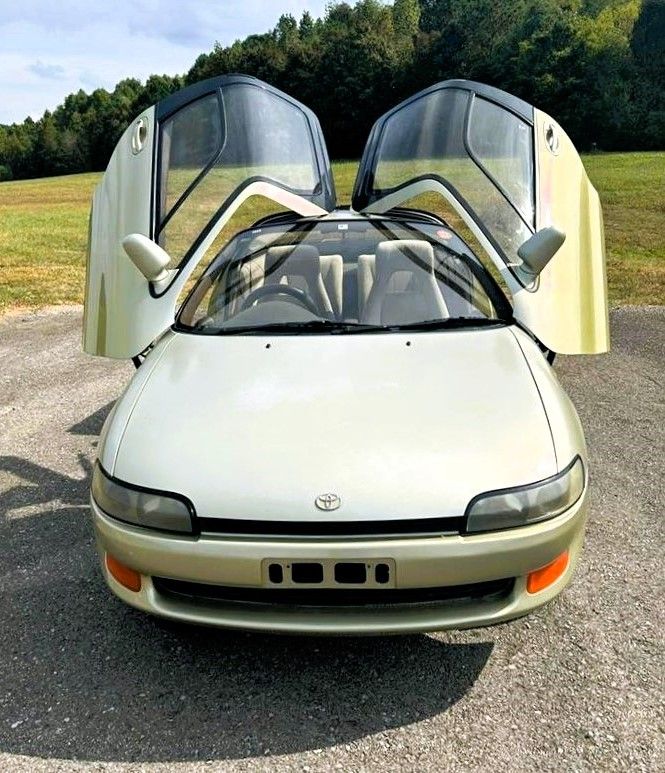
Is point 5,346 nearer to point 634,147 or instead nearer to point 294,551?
point 294,551

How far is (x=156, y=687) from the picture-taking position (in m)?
2.26

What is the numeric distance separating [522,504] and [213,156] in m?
2.31

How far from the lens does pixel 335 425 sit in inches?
88.0

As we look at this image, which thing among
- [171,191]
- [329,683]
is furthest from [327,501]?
[171,191]

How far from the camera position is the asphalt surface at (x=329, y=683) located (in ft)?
6.53

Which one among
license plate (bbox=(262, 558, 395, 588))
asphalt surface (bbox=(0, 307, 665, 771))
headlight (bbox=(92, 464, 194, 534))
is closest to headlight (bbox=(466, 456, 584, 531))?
license plate (bbox=(262, 558, 395, 588))

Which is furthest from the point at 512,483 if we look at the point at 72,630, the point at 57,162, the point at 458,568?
the point at 57,162

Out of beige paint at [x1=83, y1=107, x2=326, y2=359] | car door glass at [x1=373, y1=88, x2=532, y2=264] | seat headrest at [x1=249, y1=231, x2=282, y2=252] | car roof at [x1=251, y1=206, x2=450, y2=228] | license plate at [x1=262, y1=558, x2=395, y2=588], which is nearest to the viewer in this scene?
license plate at [x1=262, y1=558, x2=395, y2=588]

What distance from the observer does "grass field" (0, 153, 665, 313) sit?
938 cm

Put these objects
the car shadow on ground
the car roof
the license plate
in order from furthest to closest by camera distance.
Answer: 1. the car roof
2. the car shadow on ground
3. the license plate

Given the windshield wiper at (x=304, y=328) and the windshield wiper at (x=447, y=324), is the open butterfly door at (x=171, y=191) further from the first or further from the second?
the windshield wiper at (x=447, y=324)

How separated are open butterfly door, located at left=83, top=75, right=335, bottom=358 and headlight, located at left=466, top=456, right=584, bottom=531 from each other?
5.64 ft

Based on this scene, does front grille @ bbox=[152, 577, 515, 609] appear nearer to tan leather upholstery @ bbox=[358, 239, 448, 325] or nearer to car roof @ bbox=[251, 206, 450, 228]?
tan leather upholstery @ bbox=[358, 239, 448, 325]

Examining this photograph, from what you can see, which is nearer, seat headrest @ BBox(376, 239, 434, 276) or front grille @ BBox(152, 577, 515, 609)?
front grille @ BBox(152, 577, 515, 609)
